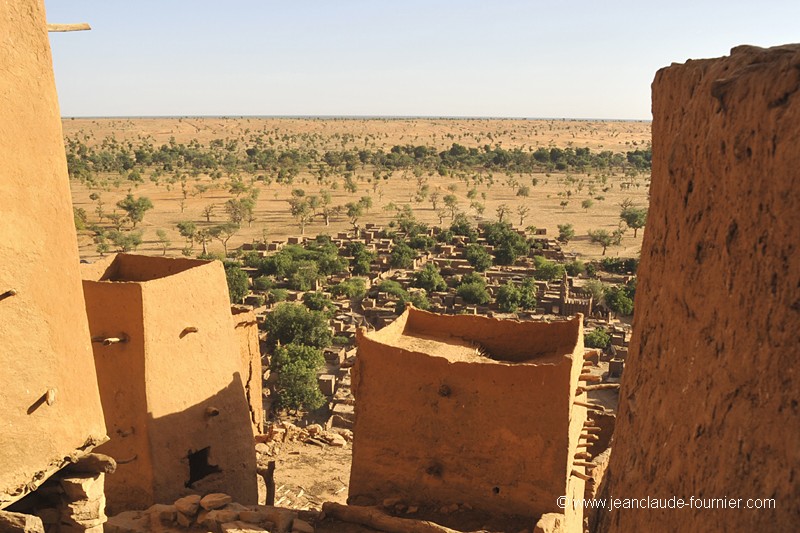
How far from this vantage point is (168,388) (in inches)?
327

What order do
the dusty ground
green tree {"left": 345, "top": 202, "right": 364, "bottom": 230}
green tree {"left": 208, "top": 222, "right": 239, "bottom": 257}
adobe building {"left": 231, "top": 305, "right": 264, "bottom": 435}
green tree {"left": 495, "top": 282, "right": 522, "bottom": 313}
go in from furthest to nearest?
green tree {"left": 345, "top": 202, "right": 364, "bottom": 230}, green tree {"left": 208, "top": 222, "right": 239, "bottom": 257}, green tree {"left": 495, "top": 282, "right": 522, "bottom": 313}, adobe building {"left": 231, "top": 305, "right": 264, "bottom": 435}, the dusty ground

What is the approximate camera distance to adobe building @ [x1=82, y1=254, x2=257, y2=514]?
26.5ft

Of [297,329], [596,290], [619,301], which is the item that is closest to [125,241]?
[297,329]

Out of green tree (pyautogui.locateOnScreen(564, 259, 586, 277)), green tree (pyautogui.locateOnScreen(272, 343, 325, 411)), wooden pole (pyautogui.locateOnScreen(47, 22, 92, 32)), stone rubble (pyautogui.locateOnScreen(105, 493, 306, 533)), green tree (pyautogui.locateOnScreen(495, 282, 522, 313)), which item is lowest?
green tree (pyautogui.locateOnScreen(564, 259, 586, 277))

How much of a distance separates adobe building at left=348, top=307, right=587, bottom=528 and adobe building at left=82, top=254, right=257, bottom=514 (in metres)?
1.87

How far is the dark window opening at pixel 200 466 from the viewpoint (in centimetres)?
876

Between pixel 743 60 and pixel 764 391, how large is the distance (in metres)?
1.19

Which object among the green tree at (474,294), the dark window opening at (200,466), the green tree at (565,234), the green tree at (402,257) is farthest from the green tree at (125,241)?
the dark window opening at (200,466)

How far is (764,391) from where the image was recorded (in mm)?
2326

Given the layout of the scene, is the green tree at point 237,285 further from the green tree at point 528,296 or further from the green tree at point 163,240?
the green tree at point 163,240

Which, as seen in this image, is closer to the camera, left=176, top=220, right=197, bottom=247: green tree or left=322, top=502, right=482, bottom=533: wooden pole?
left=322, top=502, right=482, bottom=533: wooden pole

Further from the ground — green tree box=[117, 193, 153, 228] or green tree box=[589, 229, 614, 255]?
green tree box=[117, 193, 153, 228]

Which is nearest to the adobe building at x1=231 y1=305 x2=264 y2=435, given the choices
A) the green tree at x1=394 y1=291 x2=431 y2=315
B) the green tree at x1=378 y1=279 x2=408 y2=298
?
the green tree at x1=394 y1=291 x2=431 y2=315

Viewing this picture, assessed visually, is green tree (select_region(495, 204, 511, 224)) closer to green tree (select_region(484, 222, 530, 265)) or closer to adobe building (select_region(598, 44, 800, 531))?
green tree (select_region(484, 222, 530, 265))
